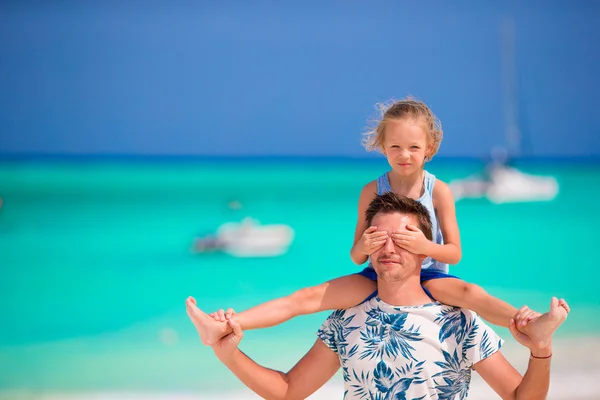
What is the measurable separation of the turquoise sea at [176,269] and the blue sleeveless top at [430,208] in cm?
357

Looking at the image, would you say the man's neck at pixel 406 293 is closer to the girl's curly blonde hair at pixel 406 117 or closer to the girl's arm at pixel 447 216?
the girl's arm at pixel 447 216

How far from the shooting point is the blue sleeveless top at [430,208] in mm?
3633

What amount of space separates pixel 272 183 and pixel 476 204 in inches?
459

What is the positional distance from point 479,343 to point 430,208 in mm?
734

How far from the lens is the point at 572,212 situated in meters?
22.3

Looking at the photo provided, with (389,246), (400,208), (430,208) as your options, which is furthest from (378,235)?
(430,208)

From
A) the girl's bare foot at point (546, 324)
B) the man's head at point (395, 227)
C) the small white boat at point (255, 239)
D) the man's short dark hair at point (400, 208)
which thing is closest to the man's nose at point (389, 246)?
the man's head at point (395, 227)

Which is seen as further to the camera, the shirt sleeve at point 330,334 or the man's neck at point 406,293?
the shirt sleeve at point 330,334

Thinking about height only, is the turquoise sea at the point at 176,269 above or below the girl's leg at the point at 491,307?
above

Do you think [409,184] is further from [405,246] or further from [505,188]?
[505,188]

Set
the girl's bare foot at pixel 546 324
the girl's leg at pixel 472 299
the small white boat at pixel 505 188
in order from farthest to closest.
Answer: the small white boat at pixel 505 188 → the girl's leg at pixel 472 299 → the girl's bare foot at pixel 546 324

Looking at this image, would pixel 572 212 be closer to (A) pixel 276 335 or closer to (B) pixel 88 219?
(B) pixel 88 219

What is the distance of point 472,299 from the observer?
319 cm

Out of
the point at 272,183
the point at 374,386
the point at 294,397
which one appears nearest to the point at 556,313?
the point at 374,386
